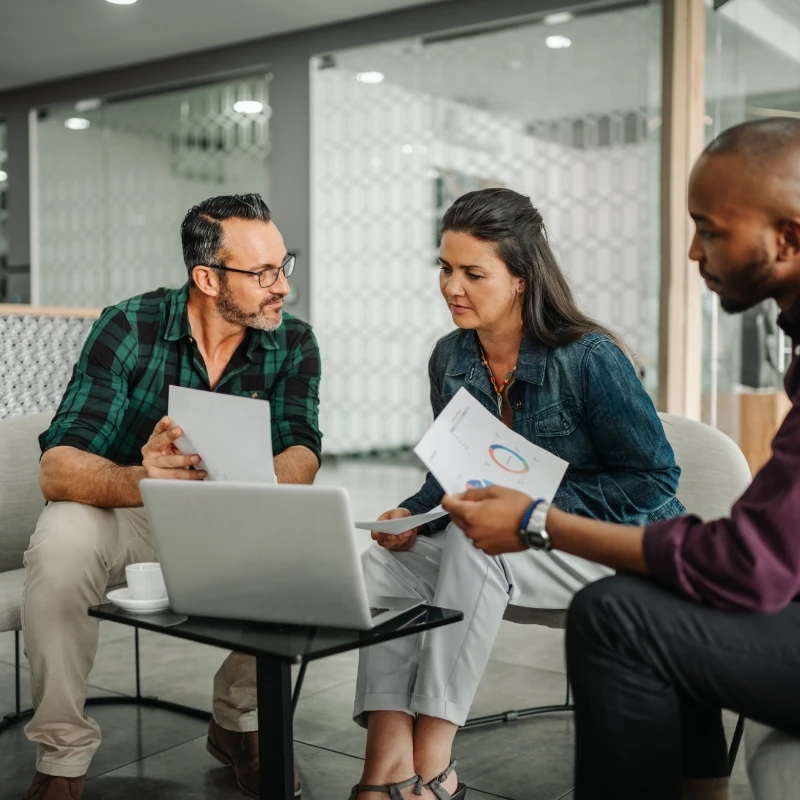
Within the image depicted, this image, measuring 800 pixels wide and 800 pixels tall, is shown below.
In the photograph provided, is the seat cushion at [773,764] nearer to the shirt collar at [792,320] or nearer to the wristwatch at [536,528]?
the wristwatch at [536,528]

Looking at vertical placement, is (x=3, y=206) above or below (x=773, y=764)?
above

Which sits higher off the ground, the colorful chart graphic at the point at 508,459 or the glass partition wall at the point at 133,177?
the glass partition wall at the point at 133,177

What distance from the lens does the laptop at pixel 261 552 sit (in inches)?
48.9

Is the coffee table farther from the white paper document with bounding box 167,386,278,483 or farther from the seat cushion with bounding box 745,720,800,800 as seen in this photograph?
the seat cushion with bounding box 745,720,800,800

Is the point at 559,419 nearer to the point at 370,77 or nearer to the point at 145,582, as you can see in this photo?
the point at 145,582

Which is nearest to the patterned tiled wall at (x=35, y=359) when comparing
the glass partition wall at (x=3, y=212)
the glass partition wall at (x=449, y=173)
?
the glass partition wall at (x=449, y=173)

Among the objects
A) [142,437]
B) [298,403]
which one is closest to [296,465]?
[298,403]

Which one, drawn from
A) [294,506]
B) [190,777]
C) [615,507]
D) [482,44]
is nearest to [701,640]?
[294,506]

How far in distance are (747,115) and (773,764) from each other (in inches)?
140

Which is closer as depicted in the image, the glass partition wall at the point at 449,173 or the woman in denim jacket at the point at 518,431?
the woman in denim jacket at the point at 518,431

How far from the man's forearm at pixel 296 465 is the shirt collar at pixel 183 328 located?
0.80 feet

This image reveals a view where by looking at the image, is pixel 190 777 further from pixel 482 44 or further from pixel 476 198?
pixel 482 44

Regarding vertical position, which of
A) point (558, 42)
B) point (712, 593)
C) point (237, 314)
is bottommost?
point (712, 593)

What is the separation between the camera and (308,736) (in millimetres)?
2311
